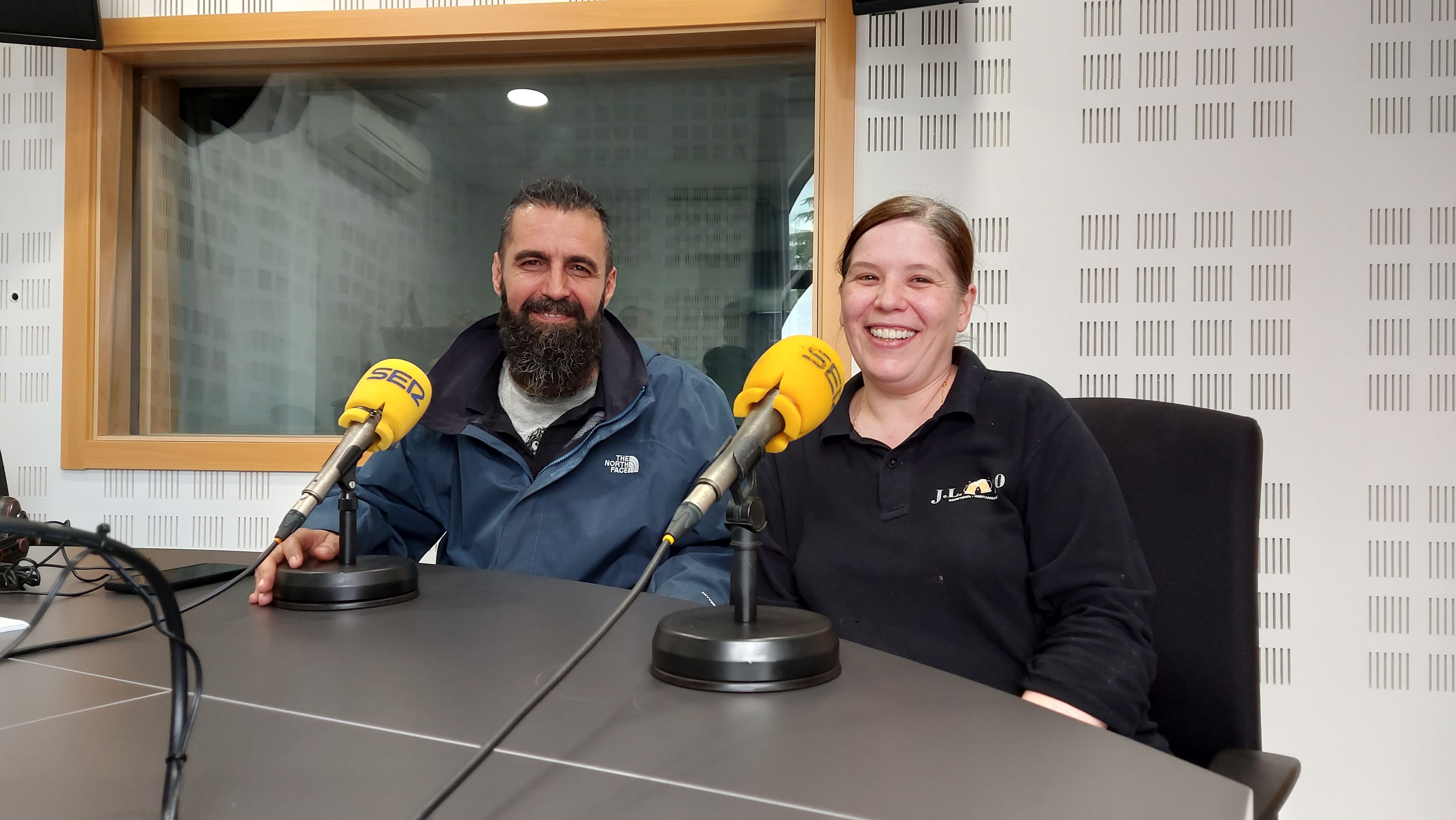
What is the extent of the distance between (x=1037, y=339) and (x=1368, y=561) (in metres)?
1.00

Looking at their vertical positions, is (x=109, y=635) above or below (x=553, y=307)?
below

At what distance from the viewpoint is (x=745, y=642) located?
0.74 meters

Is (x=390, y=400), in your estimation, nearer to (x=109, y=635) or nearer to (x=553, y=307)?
(x=109, y=635)

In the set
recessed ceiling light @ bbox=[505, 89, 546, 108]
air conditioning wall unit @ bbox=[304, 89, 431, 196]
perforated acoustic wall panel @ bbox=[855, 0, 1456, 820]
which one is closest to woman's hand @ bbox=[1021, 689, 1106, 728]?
perforated acoustic wall panel @ bbox=[855, 0, 1456, 820]

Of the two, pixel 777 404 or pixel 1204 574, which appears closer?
pixel 777 404

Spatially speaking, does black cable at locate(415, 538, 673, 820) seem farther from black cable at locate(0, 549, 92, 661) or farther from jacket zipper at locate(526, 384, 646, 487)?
jacket zipper at locate(526, 384, 646, 487)

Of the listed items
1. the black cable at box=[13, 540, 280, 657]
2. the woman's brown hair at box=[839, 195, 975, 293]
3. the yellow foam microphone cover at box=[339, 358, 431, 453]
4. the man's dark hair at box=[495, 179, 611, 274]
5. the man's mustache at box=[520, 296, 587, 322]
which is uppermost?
the man's dark hair at box=[495, 179, 611, 274]

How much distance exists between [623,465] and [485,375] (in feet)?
1.27

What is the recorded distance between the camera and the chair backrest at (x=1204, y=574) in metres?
1.17

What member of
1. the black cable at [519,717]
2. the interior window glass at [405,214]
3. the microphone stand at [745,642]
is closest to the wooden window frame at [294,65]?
the interior window glass at [405,214]

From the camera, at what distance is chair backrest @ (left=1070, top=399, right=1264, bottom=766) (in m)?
1.17

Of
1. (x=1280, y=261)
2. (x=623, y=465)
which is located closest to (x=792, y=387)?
(x=623, y=465)

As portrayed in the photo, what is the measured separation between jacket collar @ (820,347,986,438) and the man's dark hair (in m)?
0.70

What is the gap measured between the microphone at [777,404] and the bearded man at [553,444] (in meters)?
0.64
